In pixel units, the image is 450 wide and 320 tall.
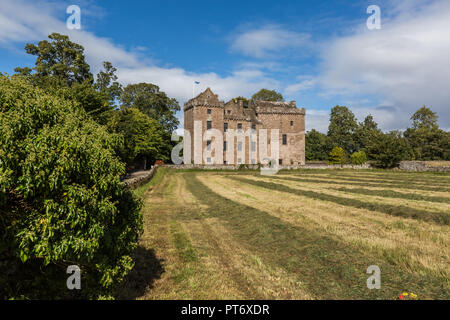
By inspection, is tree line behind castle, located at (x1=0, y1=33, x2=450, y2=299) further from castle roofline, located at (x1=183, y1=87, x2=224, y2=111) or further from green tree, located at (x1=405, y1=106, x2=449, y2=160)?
green tree, located at (x1=405, y1=106, x2=449, y2=160)

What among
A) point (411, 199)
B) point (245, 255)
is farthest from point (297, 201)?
point (245, 255)

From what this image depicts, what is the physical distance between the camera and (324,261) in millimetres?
7566

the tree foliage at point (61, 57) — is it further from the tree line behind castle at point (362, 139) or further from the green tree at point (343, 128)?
the green tree at point (343, 128)

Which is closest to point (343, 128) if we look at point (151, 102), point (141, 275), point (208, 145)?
point (208, 145)

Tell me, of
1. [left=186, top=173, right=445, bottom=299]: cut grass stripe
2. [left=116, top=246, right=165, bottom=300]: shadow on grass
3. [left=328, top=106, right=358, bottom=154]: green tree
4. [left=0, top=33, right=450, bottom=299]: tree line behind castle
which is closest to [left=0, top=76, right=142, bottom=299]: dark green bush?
[left=0, top=33, right=450, bottom=299]: tree line behind castle

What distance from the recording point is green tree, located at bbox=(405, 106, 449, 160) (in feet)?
266

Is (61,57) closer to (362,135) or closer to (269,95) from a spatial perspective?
Result: (269,95)

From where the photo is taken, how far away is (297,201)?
693 inches

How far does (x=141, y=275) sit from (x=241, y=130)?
188ft

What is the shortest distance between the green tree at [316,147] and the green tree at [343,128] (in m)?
2.74

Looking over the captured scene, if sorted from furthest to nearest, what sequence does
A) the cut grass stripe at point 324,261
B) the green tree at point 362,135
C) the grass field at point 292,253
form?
the green tree at point 362,135 < the grass field at point 292,253 < the cut grass stripe at point 324,261

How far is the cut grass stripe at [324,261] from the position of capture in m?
5.91

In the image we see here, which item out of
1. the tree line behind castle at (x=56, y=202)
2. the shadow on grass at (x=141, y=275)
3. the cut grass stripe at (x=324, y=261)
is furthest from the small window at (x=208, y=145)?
the tree line behind castle at (x=56, y=202)

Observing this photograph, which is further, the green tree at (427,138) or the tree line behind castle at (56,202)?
the green tree at (427,138)
